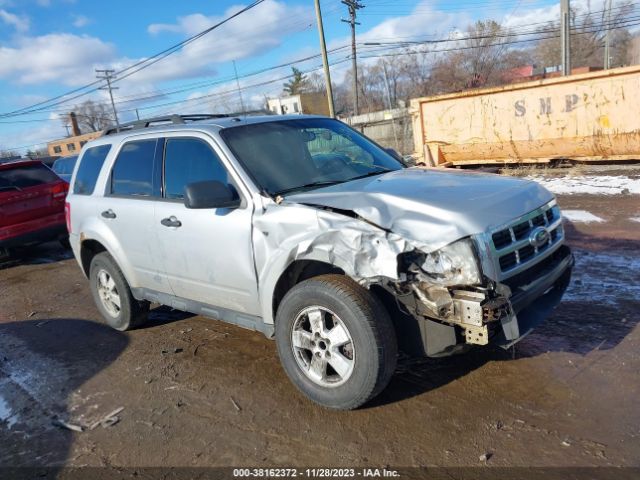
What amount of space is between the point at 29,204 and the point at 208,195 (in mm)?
6998

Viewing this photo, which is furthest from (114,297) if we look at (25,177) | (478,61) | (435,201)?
(478,61)

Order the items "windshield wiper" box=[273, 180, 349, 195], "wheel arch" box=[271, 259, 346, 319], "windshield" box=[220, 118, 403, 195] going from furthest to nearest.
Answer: "windshield" box=[220, 118, 403, 195], "windshield wiper" box=[273, 180, 349, 195], "wheel arch" box=[271, 259, 346, 319]

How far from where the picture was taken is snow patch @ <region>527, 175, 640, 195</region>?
9016mm

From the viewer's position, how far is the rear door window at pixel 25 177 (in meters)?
8.85

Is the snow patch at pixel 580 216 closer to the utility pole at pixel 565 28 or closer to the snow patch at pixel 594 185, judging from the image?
the snow patch at pixel 594 185

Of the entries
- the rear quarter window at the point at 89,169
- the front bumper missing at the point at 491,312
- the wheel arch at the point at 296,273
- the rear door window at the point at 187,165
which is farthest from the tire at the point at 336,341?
the rear quarter window at the point at 89,169

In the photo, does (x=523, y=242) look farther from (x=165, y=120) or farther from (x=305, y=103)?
(x=305, y=103)

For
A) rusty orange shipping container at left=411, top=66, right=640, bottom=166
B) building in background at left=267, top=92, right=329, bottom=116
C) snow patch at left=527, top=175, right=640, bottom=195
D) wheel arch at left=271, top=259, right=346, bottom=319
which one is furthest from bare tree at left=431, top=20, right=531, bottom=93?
wheel arch at left=271, top=259, right=346, bottom=319

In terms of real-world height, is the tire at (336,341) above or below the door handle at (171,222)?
below

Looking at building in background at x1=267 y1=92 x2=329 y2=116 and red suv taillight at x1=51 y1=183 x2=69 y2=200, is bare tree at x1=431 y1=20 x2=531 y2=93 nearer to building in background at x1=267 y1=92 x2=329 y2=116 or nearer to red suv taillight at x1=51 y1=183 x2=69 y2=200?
building in background at x1=267 y1=92 x2=329 y2=116

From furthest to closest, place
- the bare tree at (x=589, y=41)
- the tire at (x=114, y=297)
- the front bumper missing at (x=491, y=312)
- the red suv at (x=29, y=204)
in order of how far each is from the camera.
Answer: the bare tree at (x=589, y=41) < the red suv at (x=29, y=204) < the tire at (x=114, y=297) < the front bumper missing at (x=491, y=312)

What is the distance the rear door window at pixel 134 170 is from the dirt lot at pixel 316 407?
1451 mm

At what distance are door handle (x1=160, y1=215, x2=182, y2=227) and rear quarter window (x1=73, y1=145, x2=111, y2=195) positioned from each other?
141 centimetres

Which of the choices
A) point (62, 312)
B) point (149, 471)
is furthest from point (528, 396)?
point (62, 312)
